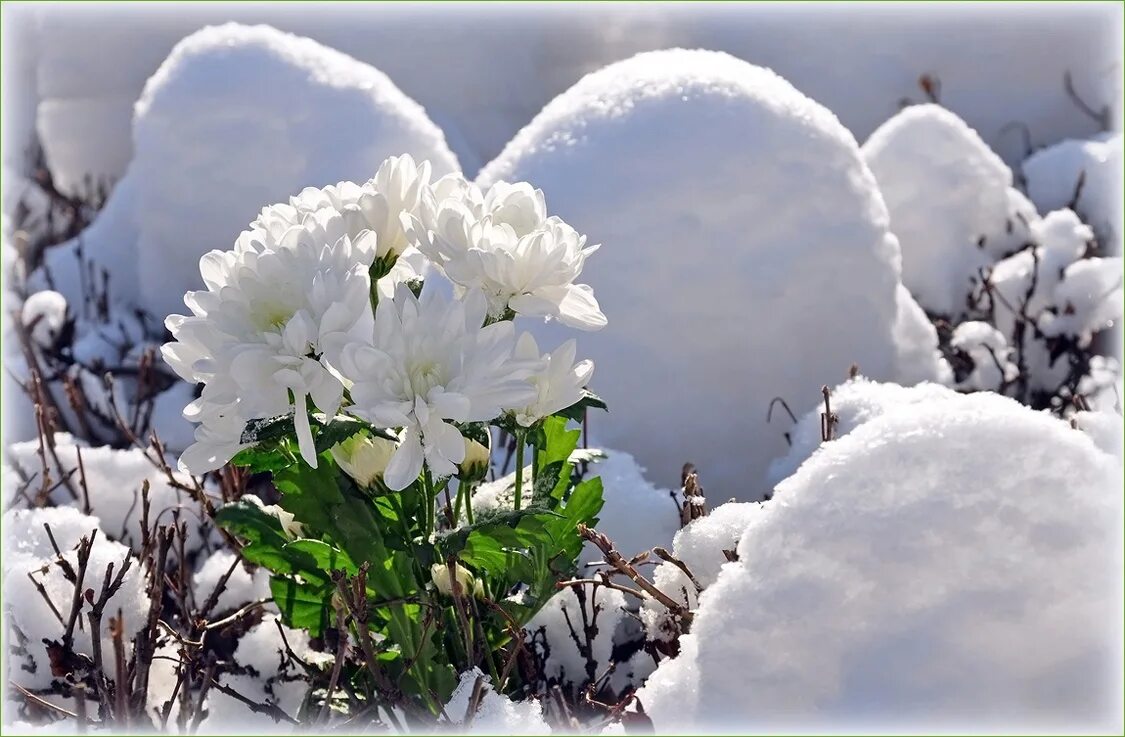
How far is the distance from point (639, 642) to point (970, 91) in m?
3.80

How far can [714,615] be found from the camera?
1.27 meters

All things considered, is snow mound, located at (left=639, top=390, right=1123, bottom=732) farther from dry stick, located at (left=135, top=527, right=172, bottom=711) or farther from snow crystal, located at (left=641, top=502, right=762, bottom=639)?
dry stick, located at (left=135, top=527, right=172, bottom=711)

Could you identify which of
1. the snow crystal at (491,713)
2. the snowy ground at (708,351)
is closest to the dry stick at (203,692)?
the snowy ground at (708,351)

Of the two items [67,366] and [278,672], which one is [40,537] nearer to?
[278,672]

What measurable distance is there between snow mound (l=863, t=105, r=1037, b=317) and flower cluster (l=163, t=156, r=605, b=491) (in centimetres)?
220

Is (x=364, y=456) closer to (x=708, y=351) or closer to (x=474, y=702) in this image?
(x=474, y=702)

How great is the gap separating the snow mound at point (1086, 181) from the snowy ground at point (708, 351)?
15mm

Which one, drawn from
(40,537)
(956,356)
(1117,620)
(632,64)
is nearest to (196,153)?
(632,64)

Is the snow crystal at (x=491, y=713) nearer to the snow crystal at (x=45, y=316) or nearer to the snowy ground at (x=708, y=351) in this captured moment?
the snowy ground at (x=708, y=351)

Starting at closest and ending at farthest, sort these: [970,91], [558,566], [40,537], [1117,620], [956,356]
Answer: [1117,620] → [558,566] → [40,537] → [956,356] → [970,91]

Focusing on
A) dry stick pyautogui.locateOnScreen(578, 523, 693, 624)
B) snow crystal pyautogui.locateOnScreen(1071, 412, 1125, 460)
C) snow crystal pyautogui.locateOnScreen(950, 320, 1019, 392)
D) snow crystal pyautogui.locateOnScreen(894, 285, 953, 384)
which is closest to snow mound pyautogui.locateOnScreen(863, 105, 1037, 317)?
snow crystal pyautogui.locateOnScreen(950, 320, 1019, 392)

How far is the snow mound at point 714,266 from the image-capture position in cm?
221

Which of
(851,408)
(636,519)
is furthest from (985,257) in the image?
(636,519)

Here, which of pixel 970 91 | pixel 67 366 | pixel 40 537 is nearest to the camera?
pixel 40 537
